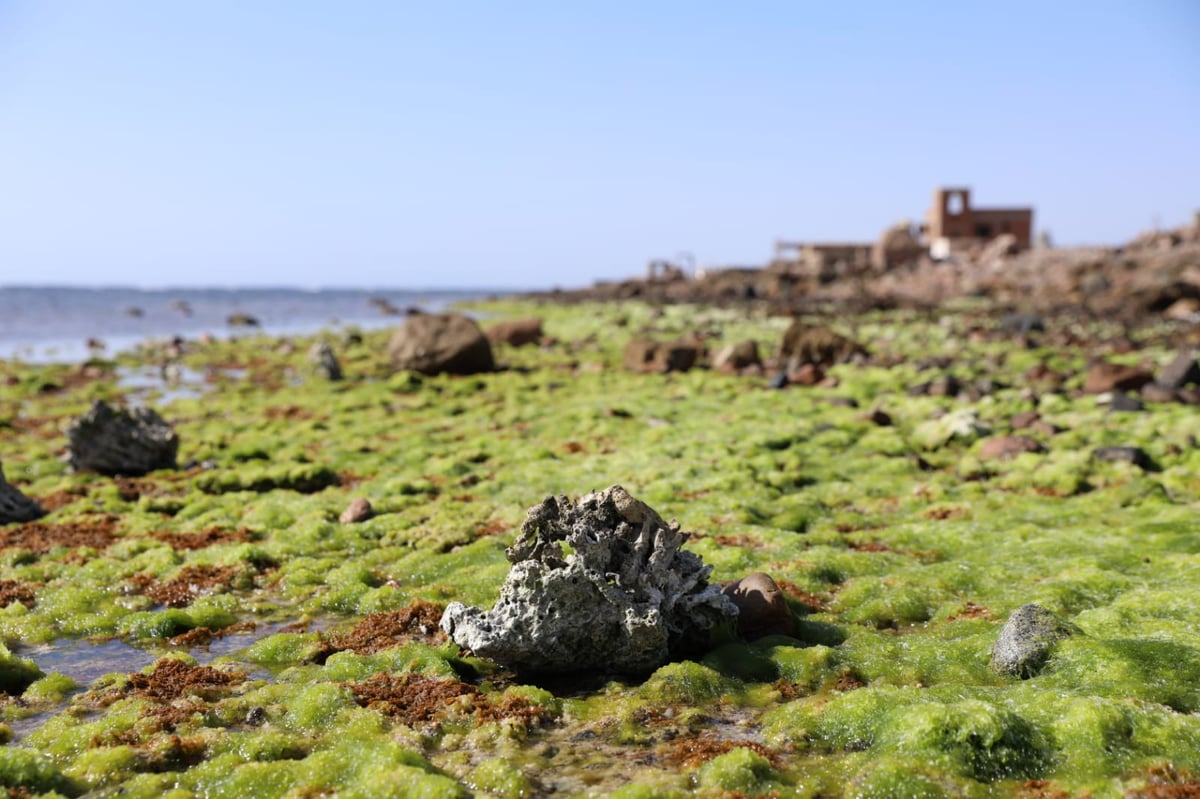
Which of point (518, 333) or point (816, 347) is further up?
point (518, 333)

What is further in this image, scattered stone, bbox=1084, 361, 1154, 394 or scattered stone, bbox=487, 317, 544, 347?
scattered stone, bbox=487, 317, 544, 347

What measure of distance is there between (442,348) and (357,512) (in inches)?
844

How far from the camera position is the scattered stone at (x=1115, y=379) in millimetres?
28469

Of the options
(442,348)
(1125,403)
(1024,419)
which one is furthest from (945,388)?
(442,348)

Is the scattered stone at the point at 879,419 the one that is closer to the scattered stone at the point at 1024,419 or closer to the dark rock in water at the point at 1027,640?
the scattered stone at the point at 1024,419

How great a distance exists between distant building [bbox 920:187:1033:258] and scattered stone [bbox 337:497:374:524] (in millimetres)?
107562

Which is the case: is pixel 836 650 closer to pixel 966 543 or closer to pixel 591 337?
Answer: pixel 966 543

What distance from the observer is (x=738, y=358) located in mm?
Result: 38719

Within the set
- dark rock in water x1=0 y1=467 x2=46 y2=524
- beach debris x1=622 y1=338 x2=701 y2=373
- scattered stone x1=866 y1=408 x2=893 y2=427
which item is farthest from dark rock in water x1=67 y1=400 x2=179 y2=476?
beach debris x1=622 y1=338 x2=701 y2=373

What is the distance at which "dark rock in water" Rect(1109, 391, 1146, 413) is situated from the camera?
25766 millimetres

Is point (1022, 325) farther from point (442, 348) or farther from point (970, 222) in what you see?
point (970, 222)

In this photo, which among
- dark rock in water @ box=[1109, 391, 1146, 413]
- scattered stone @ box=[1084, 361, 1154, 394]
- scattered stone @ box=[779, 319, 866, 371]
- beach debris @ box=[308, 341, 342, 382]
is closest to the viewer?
dark rock in water @ box=[1109, 391, 1146, 413]

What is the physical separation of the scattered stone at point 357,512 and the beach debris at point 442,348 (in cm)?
2061

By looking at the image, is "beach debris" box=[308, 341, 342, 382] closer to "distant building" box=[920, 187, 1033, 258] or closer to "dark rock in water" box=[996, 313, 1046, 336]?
"dark rock in water" box=[996, 313, 1046, 336]
